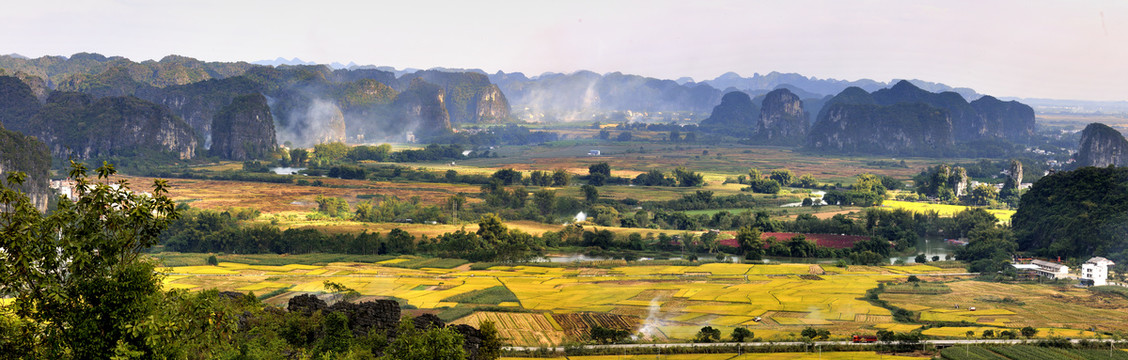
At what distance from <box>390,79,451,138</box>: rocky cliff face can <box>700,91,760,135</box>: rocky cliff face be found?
55097 millimetres

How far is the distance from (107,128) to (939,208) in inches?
3043

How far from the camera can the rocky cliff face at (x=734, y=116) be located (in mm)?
169900

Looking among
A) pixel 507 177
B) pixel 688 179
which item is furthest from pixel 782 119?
pixel 507 177

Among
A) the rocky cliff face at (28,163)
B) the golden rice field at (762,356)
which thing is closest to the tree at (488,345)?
the golden rice field at (762,356)

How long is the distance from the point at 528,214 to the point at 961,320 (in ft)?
100.0

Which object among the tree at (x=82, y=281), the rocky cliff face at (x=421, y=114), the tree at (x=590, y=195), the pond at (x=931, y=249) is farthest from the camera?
the rocky cliff face at (x=421, y=114)

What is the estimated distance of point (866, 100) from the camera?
165250 millimetres

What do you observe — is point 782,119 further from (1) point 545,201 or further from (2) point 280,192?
(2) point 280,192

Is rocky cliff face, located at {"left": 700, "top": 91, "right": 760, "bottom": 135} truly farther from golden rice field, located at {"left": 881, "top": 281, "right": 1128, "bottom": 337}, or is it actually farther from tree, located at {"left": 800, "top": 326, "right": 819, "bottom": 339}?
tree, located at {"left": 800, "top": 326, "right": 819, "bottom": 339}

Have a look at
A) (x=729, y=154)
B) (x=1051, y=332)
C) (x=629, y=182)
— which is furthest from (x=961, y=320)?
(x=729, y=154)

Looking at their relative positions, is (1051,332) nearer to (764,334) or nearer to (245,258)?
(764,334)

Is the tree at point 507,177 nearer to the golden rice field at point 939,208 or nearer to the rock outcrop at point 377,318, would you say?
the golden rice field at point 939,208

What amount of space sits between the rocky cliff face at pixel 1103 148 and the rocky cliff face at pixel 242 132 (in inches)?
3480

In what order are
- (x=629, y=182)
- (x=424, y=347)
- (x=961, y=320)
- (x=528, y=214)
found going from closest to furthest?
1. (x=424, y=347)
2. (x=961, y=320)
3. (x=528, y=214)
4. (x=629, y=182)
